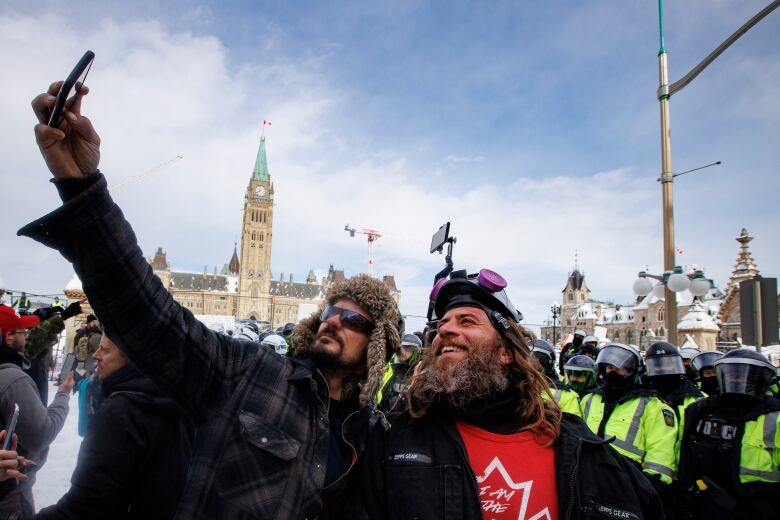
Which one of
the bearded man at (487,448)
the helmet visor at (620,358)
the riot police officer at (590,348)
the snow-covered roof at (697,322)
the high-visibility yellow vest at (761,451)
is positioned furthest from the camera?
the snow-covered roof at (697,322)

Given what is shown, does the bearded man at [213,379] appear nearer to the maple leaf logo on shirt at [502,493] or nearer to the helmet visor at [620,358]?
the maple leaf logo on shirt at [502,493]

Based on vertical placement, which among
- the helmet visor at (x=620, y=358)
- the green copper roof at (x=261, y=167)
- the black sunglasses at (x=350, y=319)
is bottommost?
the helmet visor at (x=620, y=358)

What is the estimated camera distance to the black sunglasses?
2.53m

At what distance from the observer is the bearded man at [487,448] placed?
192cm

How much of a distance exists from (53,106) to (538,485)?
2225 millimetres

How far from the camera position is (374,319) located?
8.55ft

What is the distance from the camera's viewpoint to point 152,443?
2252 millimetres

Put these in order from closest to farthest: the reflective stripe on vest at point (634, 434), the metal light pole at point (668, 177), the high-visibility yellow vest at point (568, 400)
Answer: the reflective stripe on vest at point (634, 434) → the high-visibility yellow vest at point (568, 400) → the metal light pole at point (668, 177)

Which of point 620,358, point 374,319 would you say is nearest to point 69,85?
point 374,319

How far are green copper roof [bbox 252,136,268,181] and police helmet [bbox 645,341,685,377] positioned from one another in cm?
12622

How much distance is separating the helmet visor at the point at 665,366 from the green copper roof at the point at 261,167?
126 m

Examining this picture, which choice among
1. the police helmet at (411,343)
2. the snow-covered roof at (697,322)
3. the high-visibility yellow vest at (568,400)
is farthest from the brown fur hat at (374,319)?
the snow-covered roof at (697,322)

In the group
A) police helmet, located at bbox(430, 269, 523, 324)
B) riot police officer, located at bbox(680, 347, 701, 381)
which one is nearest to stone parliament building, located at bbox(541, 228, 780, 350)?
riot police officer, located at bbox(680, 347, 701, 381)

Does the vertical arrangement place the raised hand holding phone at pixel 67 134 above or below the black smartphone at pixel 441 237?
below
